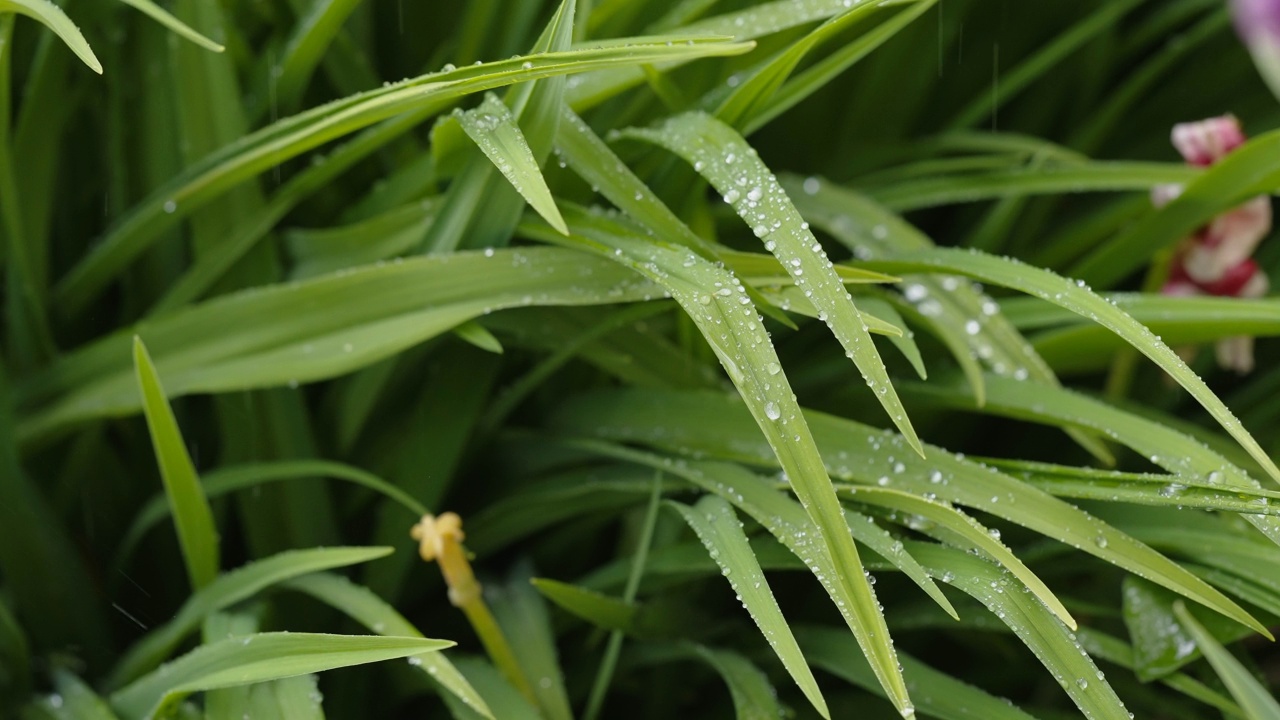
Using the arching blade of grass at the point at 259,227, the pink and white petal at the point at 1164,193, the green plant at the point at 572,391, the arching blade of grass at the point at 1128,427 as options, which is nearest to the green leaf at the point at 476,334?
the green plant at the point at 572,391

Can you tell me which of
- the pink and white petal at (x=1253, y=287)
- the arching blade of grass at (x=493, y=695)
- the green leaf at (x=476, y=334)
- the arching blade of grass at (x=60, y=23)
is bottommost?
the arching blade of grass at (x=493, y=695)

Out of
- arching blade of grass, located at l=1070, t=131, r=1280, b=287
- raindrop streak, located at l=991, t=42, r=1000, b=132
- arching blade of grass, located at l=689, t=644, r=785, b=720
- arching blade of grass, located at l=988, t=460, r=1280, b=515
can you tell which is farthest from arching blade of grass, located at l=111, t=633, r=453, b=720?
raindrop streak, located at l=991, t=42, r=1000, b=132

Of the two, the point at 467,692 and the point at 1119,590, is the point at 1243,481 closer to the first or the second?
the point at 1119,590

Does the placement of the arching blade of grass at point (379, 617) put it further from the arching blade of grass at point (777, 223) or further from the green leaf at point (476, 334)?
the arching blade of grass at point (777, 223)

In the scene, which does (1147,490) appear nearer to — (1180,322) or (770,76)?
(1180,322)

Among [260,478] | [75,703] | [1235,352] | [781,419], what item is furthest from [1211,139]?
[75,703]

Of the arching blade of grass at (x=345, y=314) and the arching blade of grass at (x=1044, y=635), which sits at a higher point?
the arching blade of grass at (x=345, y=314)

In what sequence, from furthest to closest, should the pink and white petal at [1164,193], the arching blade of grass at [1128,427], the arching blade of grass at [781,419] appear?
1. the pink and white petal at [1164,193]
2. the arching blade of grass at [1128,427]
3. the arching blade of grass at [781,419]
